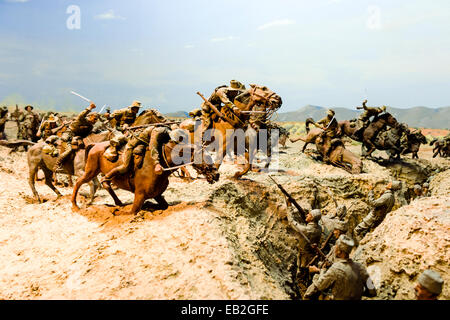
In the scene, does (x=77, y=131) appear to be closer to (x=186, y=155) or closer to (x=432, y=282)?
(x=186, y=155)

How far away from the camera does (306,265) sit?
582 centimetres

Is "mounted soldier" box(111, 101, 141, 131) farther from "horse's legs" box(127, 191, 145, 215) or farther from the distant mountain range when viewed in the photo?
the distant mountain range

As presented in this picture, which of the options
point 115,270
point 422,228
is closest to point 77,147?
point 115,270

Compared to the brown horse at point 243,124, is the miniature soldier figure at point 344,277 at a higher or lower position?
lower

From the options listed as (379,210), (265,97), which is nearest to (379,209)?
(379,210)

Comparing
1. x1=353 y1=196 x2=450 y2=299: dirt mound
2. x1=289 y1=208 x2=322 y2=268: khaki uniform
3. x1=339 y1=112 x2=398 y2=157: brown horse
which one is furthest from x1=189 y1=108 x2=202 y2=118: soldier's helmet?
x1=339 y1=112 x2=398 y2=157: brown horse

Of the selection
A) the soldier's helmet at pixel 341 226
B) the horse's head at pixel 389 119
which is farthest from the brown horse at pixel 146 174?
the horse's head at pixel 389 119

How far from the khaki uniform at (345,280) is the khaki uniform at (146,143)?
3.27 metres

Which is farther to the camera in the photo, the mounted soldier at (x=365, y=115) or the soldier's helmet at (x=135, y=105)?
the mounted soldier at (x=365, y=115)

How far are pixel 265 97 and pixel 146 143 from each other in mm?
3425

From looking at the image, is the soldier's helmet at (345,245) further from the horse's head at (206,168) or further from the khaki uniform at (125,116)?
the khaki uniform at (125,116)

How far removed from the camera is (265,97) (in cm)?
745

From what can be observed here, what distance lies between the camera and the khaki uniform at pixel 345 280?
3518 millimetres

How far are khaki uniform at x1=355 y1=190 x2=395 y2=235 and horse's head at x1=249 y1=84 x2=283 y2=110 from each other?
3.19 metres
